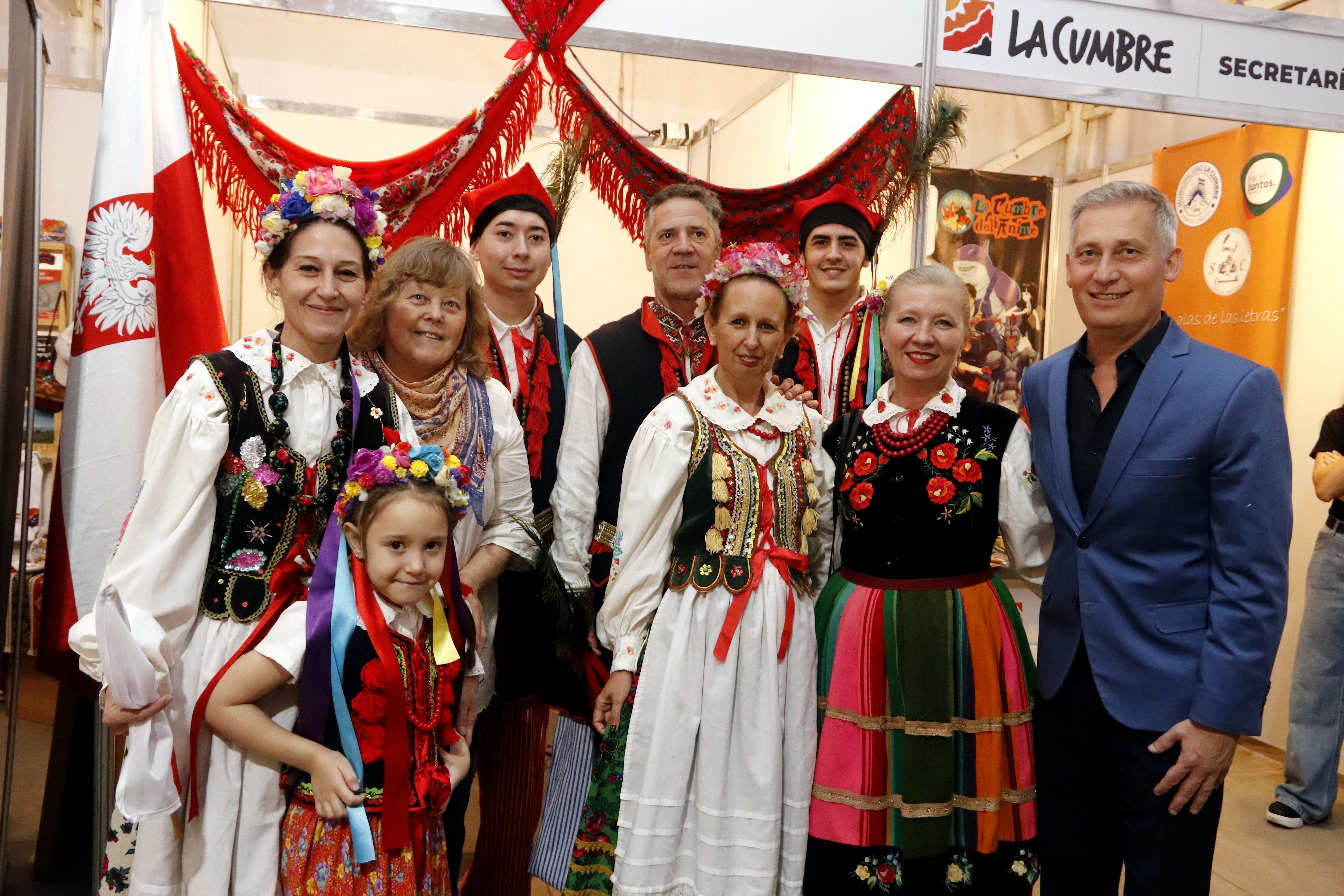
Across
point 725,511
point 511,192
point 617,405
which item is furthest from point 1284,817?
point 511,192

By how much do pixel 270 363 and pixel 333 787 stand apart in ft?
2.60

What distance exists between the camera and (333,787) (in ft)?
5.44

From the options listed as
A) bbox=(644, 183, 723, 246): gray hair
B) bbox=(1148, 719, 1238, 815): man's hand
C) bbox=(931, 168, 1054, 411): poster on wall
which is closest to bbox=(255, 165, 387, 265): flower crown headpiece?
bbox=(644, 183, 723, 246): gray hair

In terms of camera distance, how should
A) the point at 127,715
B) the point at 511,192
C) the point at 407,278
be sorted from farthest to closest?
the point at 511,192, the point at 407,278, the point at 127,715

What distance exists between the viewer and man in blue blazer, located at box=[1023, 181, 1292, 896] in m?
1.84

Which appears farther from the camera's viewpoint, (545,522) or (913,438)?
(545,522)

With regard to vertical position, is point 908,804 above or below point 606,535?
below

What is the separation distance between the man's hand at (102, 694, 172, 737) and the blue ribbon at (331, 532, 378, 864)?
29 cm

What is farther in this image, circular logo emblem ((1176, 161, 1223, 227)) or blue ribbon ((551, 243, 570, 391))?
circular logo emblem ((1176, 161, 1223, 227))

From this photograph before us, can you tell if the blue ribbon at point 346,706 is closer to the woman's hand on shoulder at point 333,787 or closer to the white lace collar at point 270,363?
the woman's hand on shoulder at point 333,787

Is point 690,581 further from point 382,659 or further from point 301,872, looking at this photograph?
point 301,872

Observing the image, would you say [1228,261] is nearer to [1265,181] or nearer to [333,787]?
[1265,181]

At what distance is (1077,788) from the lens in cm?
202

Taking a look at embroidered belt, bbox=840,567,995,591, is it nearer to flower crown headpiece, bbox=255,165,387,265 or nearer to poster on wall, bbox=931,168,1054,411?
flower crown headpiece, bbox=255,165,387,265
